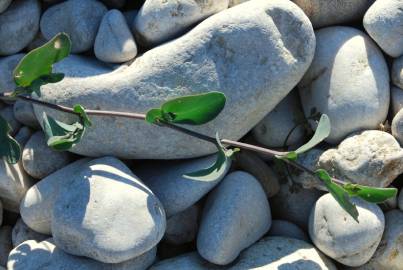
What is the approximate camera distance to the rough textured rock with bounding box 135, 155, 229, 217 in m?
2.02

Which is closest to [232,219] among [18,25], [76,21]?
[76,21]

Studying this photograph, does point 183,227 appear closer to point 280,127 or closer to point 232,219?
point 232,219

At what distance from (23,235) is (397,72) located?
137cm

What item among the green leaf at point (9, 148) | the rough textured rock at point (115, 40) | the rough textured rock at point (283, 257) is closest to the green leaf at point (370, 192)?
the rough textured rock at point (283, 257)

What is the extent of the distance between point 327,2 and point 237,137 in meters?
0.56

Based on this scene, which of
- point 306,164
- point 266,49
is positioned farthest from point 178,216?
point 266,49

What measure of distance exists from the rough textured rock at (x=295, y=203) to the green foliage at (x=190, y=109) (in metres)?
→ 0.61

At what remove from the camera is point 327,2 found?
84.4 inches

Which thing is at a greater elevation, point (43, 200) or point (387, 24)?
point (387, 24)

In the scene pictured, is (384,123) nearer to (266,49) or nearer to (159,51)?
(266,49)

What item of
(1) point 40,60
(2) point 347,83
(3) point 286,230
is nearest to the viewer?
(1) point 40,60

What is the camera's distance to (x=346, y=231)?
196 cm

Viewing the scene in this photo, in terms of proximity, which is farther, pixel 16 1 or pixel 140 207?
pixel 16 1

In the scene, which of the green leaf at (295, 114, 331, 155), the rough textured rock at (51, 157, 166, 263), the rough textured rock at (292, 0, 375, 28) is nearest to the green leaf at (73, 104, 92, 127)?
the rough textured rock at (51, 157, 166, 263)
